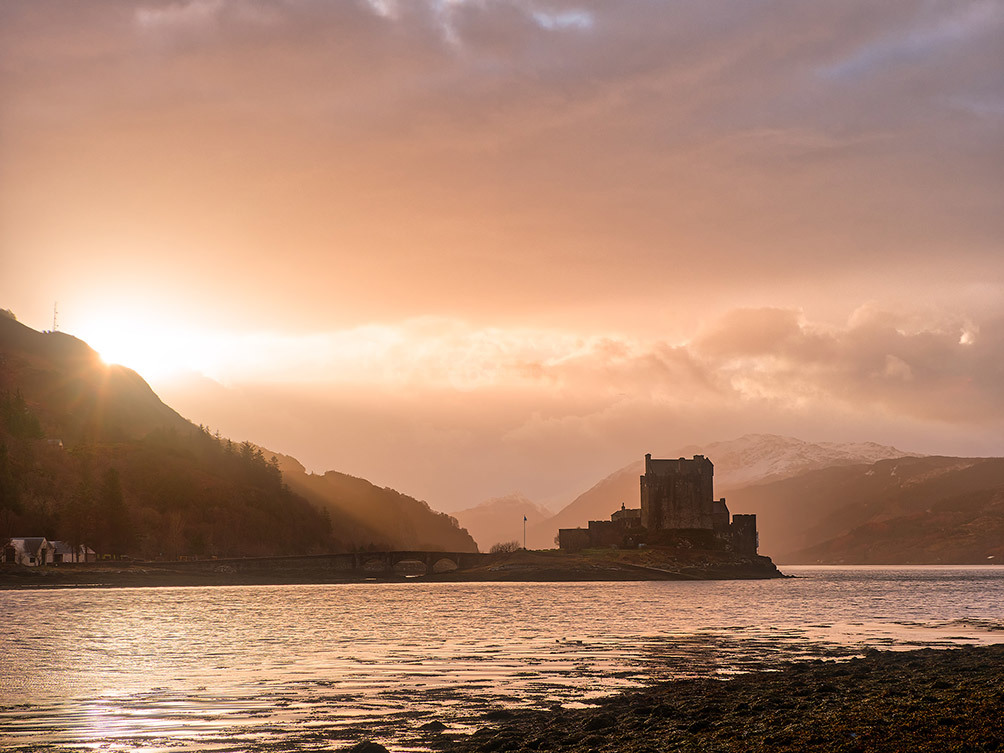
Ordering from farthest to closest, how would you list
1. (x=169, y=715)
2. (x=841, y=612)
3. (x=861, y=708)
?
(x=841, y=612) → (x=169, y=715) → (x=861, y=708)

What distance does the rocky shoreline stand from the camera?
26844 mm

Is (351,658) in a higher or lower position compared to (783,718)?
lower

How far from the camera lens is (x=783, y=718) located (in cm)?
3150

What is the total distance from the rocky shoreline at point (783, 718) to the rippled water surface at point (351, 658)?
10.6 feet

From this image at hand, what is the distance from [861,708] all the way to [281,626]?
7187 cm

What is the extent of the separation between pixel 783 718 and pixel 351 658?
3737 cm

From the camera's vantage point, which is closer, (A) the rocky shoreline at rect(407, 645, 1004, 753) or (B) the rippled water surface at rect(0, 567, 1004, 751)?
(A) the rocky shoreline at rect(407, 645, 1004, 753)

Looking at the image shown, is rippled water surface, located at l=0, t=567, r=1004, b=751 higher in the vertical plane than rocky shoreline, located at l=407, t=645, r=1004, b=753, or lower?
lower

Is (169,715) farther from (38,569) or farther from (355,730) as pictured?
(38,569)

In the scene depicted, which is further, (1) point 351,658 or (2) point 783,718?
(1) point 351,658

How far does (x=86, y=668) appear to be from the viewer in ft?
191

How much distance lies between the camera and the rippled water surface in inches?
1505

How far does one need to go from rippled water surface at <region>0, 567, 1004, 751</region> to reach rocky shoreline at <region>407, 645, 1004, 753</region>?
3219 mm

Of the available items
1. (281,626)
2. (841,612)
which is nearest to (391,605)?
(281,626)
